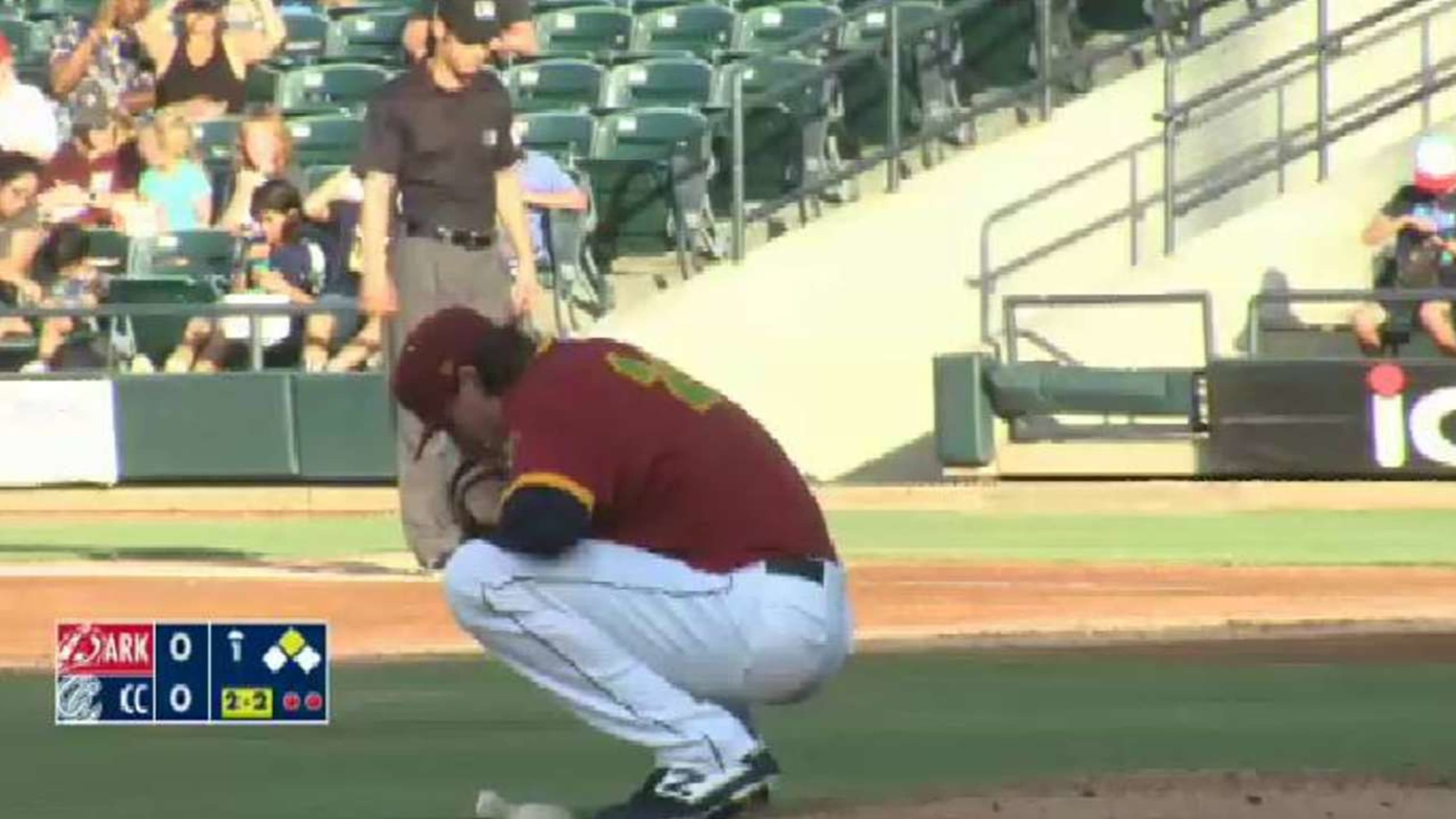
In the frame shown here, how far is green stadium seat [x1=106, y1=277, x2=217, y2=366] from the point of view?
21141 millimetres

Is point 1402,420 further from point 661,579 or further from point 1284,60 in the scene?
point 661,579

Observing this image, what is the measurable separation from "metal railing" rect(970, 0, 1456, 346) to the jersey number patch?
12868 mm

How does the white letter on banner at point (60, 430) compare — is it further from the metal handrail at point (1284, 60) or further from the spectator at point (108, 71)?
the metal handrail at point (1284, 60)

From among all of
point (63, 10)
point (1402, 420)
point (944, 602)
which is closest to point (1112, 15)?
point (1402, 420)

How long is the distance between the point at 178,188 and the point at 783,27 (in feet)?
13.4

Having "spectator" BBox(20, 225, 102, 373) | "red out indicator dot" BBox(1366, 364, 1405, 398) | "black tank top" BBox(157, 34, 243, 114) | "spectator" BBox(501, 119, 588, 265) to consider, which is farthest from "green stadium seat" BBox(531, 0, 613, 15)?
"red out indicator dot" BBox(1366, 364, 1405, 398)

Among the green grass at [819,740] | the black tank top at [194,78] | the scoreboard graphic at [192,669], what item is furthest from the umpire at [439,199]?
the black tank top at [194,78]

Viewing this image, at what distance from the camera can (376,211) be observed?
14.2 meters

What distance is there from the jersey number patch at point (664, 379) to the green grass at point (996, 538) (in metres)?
8.20

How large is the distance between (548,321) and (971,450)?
7.83 ft

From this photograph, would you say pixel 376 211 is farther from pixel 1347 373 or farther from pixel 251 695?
pixel 1347 373

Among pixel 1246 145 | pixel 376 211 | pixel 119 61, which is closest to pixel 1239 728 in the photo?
pixel 376 211

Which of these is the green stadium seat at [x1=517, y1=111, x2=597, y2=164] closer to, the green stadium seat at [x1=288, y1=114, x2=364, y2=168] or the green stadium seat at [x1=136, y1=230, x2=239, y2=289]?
the green stadium seat at [x1=288, y1=114, x2=364, y2=168]

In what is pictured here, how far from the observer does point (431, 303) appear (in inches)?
553
